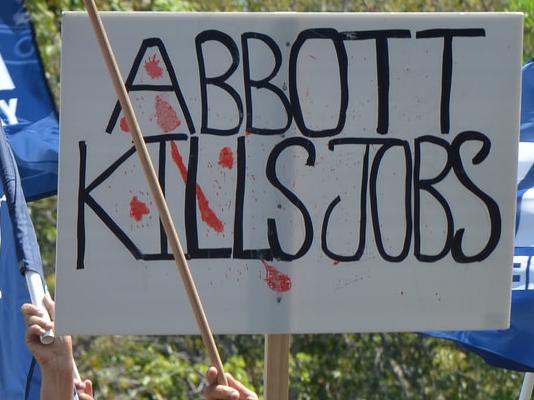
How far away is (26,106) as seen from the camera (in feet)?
14.4

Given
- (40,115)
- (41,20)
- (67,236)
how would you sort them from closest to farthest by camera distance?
(67,236) → (40,115) → (41,20)

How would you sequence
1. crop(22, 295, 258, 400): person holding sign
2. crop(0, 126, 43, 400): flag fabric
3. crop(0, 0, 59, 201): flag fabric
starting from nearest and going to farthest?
crop(22, 295, 258, 400): person holding sign, crop(0, 126, 43, 400): flag fabric, crop(0, 0, 59, 201): flag fabric

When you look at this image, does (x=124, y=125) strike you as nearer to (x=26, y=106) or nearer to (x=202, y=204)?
(x=202, y=204)

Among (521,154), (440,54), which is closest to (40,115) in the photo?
(521,154)

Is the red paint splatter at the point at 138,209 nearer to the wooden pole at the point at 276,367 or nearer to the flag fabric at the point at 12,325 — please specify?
the wooden pole at the point at 276,367

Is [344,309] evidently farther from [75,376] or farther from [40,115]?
[40,115]

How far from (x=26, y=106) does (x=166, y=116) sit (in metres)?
1.67

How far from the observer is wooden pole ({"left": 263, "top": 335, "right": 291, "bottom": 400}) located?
2.88 m

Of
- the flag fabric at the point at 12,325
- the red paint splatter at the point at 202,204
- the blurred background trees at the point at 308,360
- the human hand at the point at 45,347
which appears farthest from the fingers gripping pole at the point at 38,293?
the blurred background trees at the point at 308,360

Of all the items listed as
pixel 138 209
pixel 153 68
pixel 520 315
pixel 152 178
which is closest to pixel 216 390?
pixel 152 178

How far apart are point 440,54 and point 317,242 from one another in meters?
0.50

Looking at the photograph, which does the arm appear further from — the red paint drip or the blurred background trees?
the blurred background trees

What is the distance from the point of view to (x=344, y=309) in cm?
287

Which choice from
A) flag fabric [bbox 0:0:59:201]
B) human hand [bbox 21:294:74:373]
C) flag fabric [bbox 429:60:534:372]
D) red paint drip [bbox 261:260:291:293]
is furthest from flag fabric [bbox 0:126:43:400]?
flag fabric [bbox 429:60:534:372]
